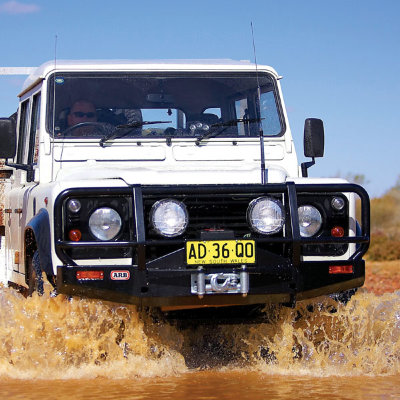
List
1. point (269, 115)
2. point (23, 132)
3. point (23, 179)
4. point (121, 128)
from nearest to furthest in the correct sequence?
point (121, 128)
point (269, 115)
point (23, 179)
point (23, 132)

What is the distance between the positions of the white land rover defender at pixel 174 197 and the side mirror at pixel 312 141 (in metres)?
0.01

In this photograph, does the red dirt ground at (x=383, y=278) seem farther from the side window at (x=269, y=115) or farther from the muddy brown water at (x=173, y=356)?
the muddy brown water at (x=173, y=356)

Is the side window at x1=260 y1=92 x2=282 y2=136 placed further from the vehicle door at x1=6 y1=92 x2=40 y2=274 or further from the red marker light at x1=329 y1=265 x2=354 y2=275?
the vehicle door at x1=6 y1=92 x2=40 y2=274

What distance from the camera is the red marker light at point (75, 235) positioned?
5.51 metres

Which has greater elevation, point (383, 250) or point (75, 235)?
point (75, 235)

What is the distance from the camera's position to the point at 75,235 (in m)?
5.51

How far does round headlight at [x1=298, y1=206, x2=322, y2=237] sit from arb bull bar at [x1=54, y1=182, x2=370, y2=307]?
93mm

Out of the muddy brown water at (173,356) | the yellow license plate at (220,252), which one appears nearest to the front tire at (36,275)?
the muddy brown water at (173,356)

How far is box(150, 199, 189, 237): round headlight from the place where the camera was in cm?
555

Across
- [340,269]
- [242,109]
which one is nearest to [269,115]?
[242,109]

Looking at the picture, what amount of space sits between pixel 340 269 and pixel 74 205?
5.72ft

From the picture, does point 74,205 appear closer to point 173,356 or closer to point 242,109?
point 173,356

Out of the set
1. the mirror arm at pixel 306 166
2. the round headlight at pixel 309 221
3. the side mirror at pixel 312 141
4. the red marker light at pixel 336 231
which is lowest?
the red marker light at pixel 336 231

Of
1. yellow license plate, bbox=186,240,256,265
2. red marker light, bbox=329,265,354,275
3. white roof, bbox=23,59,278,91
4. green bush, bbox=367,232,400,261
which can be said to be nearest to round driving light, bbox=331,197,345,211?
red marker light, bbox=329,265,354,275
